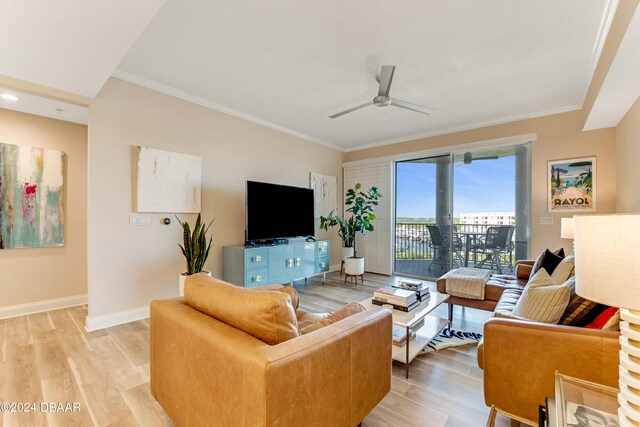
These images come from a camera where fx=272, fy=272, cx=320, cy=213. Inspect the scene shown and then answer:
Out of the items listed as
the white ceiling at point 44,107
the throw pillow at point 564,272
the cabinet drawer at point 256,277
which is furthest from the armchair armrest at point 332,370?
the white ceiling at point 44,107

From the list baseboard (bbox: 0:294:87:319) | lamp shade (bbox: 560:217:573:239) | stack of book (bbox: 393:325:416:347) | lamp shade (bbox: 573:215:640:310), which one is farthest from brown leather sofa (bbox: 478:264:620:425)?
baseboard (bbox: 0:294:87:319)

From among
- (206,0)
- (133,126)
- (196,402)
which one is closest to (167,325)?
(196,402)

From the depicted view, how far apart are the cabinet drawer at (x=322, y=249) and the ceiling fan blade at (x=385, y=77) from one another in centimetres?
255

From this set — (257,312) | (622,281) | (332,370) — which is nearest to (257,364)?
(257,312)

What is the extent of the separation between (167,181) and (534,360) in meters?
3.48

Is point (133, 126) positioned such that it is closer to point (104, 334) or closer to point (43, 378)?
point (104, 334)

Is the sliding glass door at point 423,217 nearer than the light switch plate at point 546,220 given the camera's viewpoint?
No

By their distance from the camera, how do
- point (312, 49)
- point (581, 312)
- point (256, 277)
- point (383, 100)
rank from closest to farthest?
point (581, 312), point (312, 49), point (383, 100), point (256, 277)

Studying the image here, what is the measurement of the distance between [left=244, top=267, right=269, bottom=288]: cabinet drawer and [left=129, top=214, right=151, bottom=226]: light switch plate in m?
1.25

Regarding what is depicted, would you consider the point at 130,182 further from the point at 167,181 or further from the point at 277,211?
the point at 277,211

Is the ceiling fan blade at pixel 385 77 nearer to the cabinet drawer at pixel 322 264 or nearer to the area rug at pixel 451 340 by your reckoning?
the area rug at pixel 451 340

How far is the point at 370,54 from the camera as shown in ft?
7.94

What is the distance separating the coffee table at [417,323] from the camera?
200 cm

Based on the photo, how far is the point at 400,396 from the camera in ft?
5.86
